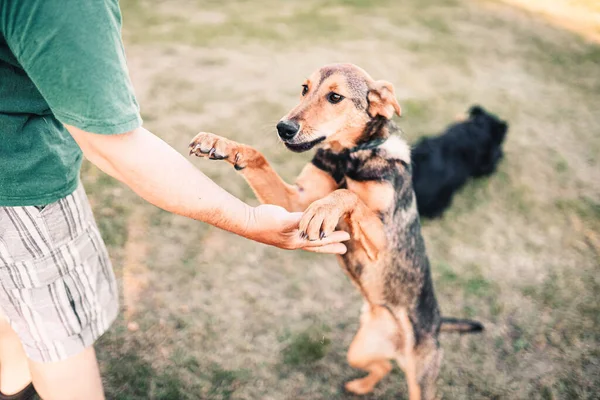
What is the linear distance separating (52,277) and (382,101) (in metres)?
1.83

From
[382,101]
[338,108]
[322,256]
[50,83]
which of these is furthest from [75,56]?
[322,256]

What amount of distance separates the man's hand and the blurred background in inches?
60.5

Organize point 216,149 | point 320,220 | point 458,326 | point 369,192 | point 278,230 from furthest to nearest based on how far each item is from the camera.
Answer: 1. point 458,326
2. point 369,192
3. point 216,149
4. point 320,220
5. point 278,230

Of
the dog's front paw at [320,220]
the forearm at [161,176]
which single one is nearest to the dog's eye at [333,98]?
the dog's front paw at [320,220]

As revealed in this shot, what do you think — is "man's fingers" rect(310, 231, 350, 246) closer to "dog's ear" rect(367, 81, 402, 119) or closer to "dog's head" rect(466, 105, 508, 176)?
"dog's ear" rect(367, 81, 402, 119)

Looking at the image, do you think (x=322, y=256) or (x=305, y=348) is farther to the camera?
(x=322, y=256)

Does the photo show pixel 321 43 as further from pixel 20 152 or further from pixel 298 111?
pixel 20 152

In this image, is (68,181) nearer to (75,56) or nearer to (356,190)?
(75,56)

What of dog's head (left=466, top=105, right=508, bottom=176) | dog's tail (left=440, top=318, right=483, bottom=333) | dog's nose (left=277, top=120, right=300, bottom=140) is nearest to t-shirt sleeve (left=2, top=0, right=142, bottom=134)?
dog's nose (left=277, top=120, right=300, bottom=140)

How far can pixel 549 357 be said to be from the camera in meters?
3.30

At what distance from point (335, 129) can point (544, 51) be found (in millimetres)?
7554

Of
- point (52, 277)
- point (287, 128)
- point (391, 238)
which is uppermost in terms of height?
point (287, 128)

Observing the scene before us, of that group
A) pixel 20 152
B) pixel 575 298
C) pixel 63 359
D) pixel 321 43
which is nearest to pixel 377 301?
pixel 63 359

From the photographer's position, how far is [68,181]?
1581mm
